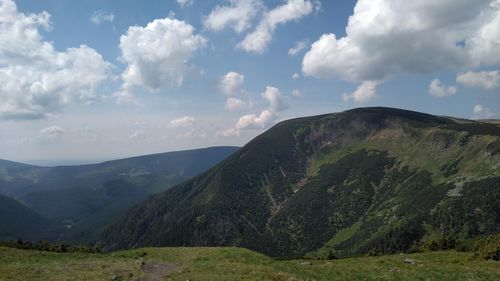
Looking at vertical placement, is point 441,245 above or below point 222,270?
below

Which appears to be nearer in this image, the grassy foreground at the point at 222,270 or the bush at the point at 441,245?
the grassy foreground at the point at 222,270

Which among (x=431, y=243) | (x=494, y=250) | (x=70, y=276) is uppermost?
(x=70, y=276)

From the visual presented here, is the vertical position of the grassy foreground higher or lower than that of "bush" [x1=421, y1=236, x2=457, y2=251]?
higher

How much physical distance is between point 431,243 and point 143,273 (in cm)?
5522

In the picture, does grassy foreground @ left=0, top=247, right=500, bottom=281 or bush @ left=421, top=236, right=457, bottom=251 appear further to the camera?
bush @ left=421, top=236, right=457, bottom=251

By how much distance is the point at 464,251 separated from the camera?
60125 millimetres

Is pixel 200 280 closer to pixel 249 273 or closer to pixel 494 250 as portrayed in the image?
pixel 249 273

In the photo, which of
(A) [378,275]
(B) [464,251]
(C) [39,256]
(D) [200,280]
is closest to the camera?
Result: (D) [200,280]

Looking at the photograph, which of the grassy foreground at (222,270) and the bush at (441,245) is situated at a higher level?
the grassy foreground at (222,270)

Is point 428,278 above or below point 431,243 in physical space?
above

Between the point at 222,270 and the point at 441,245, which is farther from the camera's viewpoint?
the point at 441,245

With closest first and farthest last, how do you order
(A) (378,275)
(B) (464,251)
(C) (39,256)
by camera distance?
(A) (378,275) → (C) (39,256) → (B) (464,251)

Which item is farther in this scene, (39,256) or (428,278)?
(39,256)

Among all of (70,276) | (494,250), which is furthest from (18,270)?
(494,250)
